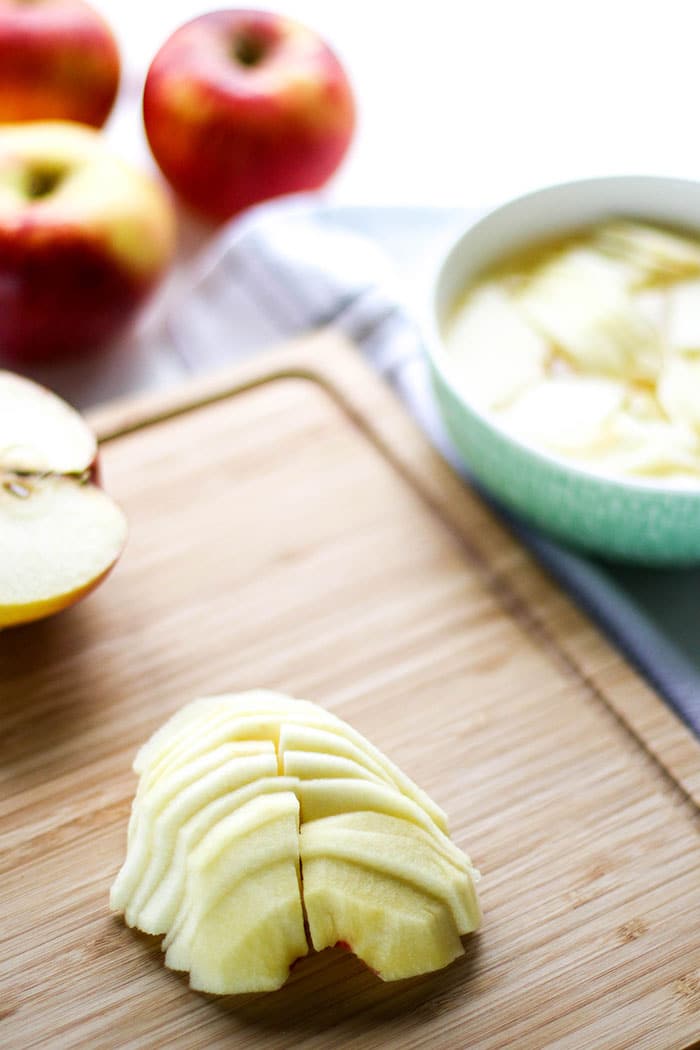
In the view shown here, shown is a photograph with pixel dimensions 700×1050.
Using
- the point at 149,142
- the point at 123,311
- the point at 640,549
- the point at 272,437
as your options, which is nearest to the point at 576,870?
the point at 640,549

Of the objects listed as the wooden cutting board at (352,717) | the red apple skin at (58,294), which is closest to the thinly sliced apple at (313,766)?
the wooden cutting board at (352,717)

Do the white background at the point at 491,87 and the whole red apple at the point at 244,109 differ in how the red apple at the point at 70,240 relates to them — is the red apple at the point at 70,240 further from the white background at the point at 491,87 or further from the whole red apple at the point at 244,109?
the white background at the point at 491,87

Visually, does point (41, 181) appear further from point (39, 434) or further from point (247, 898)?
point (247, 898)

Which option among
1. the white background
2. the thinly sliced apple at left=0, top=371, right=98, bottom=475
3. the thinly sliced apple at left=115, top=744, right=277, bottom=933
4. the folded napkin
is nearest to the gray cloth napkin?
the folded napkin

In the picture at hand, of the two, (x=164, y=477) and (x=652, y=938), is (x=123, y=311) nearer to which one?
(x=164, y=477)

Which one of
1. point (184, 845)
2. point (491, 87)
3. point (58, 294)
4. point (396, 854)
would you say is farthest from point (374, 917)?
point (491, 87)
